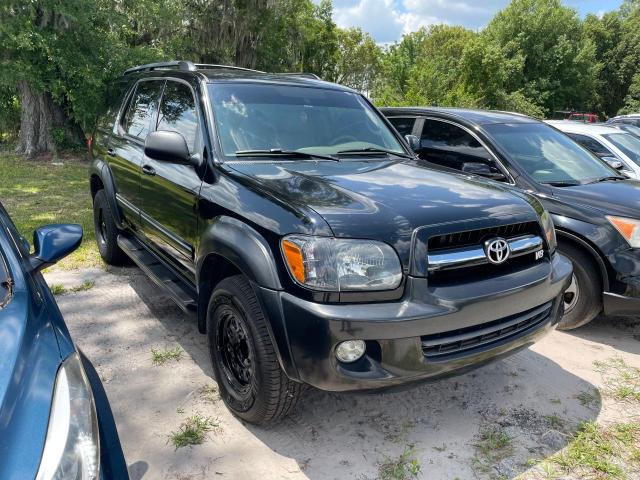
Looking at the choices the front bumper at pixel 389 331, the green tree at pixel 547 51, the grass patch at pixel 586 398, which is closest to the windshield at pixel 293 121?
the front bumper at pixel 389 331

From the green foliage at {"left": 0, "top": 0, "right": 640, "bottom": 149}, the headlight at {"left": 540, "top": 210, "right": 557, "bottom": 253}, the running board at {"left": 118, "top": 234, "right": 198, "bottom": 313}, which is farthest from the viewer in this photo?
the green foliage at {"left": 0, "top": 0, "right": 640, "bottom": 149}

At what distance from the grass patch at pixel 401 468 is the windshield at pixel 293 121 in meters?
1.90

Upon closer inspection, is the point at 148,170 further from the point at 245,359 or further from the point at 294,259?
the point at 294,259

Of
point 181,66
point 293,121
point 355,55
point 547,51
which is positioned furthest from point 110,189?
point 355,55

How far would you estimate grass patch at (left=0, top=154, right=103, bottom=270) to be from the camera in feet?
19.6

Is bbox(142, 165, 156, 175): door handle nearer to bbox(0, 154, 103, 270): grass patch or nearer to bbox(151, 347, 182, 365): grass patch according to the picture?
bbox(151, 347, 182, 365): grass patch

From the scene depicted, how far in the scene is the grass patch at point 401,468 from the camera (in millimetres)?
2459

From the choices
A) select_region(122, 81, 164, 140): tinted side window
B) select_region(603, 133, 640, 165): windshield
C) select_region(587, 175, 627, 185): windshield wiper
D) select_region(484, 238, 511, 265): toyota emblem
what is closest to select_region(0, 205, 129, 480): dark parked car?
select_region(484, 238, 511, 265): toyota emblem

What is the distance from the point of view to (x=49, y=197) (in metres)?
8.49

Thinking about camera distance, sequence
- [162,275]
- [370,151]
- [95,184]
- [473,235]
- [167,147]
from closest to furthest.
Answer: [473,235] < [167,147] < [370,151] < [162,275] < [95,184]

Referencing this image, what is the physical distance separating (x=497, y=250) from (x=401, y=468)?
47.3 inches

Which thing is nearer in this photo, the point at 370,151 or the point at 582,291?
the point at 370,151

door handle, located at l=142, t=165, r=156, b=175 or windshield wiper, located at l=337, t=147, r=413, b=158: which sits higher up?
windshield wiper, located at l=337, t=147, r=413, b=158

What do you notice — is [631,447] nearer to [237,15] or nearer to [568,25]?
[237,15]
